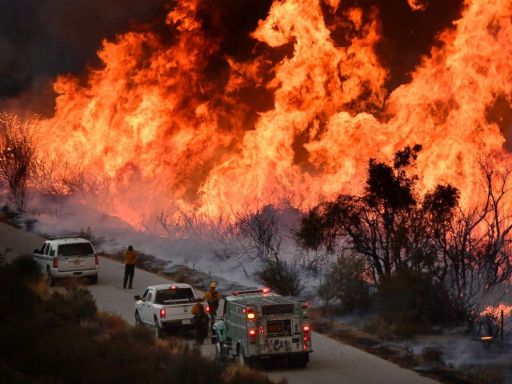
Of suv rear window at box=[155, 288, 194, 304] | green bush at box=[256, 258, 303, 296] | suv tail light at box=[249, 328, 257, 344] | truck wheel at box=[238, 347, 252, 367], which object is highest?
green bush at box=[256, 258, 303, 296]

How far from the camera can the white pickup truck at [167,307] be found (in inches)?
1268

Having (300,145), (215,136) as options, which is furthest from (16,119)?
(300,145)

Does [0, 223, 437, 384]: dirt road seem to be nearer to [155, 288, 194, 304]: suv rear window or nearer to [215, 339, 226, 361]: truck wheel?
[215, 339, 226, 361]: truck wheel

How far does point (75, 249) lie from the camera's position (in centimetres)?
4269

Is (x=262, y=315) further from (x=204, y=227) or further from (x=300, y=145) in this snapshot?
(x=300, y=145)

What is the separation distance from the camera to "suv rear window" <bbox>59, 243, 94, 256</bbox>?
42.5m

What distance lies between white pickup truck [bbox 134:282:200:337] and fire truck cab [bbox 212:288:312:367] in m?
4.67

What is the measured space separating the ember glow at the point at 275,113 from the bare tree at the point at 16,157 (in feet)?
3.55

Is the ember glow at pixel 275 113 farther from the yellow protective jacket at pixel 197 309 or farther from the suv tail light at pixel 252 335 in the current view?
the suv tail light at pixel 252 335

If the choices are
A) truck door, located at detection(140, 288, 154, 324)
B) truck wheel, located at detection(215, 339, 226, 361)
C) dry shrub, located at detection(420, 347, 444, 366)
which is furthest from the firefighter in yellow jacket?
dry shrub, located at detection(420, 347, 444, 366)

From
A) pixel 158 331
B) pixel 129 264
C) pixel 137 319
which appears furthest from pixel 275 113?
pixel 158 331

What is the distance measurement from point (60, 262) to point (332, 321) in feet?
38.5

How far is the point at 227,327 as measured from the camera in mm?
28406

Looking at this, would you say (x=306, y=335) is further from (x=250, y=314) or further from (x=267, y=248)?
(x=267, y=248)
